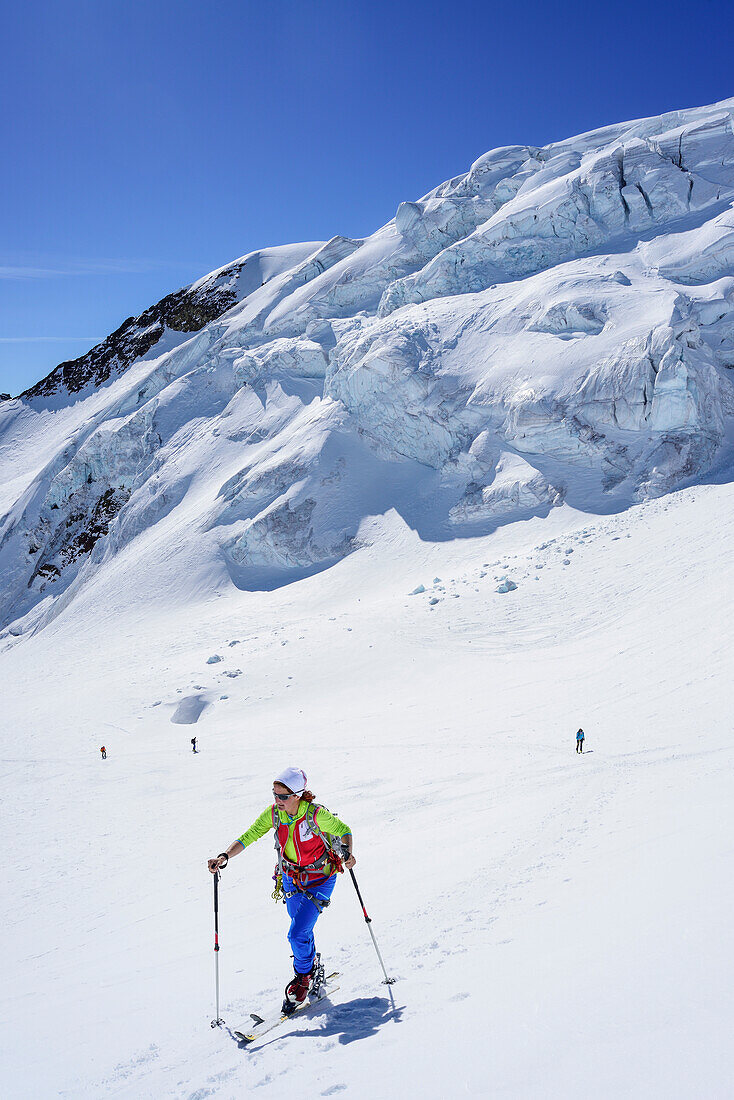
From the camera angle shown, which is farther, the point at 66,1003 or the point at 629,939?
the point at 66,1003

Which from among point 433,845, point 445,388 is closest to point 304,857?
point 433,845

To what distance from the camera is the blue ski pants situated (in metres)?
4.77

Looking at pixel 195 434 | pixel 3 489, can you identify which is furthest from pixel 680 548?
pixel 3 489

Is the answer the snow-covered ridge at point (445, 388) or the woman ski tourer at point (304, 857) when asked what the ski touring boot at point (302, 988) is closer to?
the woman ski tourer at point (304, 857)

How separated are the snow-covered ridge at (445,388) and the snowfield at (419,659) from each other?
26 cm

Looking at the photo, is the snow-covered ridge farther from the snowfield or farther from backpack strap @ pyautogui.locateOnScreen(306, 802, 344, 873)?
backpack strap @ pyautogui.locateOnScreen(306, 802, 344, 873)

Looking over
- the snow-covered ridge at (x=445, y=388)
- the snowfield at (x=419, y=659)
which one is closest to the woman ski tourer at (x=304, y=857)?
the snowfield at (x=419, y=659)

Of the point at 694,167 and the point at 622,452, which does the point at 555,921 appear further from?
the point at 694,167

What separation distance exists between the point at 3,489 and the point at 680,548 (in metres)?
74.8

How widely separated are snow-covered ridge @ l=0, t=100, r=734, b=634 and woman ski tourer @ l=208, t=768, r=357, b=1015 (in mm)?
29680

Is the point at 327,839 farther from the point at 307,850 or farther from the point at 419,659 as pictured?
the point at 419,659

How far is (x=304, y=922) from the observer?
4812mm

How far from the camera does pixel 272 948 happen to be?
5.97m

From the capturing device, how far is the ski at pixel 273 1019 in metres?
4.33
